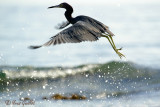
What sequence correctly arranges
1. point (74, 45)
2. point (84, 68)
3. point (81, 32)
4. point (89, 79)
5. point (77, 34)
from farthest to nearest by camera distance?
1. point (74, 45)
2. point (84, 68)
3. point (89, 79)
4. point (81, 32)
5. point (77, 34)

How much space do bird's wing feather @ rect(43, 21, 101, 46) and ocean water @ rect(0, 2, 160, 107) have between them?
1.62 m

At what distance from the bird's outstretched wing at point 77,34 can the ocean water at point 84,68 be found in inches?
63.8

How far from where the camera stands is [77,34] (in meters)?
7.16

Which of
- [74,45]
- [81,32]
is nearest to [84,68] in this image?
[74,45]

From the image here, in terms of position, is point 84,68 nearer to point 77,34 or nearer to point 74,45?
point 74,45

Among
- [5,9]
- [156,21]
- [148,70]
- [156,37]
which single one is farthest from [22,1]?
[148,70]

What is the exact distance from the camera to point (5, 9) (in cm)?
2386

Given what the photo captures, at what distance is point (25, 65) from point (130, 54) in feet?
11.0

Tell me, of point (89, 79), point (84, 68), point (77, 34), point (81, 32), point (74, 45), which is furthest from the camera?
point (74, 45)

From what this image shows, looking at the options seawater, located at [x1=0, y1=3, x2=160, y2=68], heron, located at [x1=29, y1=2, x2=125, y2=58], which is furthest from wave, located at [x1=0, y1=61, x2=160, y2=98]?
heron, located at [x1=29, y1=2, x2=125, y2=58]

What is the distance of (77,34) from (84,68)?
5164 millimetres

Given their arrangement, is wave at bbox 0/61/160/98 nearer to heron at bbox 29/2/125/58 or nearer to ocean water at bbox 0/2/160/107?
ocean water at bbox 0/2/160/107

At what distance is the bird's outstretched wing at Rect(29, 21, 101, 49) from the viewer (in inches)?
269

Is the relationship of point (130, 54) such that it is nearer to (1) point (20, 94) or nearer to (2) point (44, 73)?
(2) point (44, 73)
